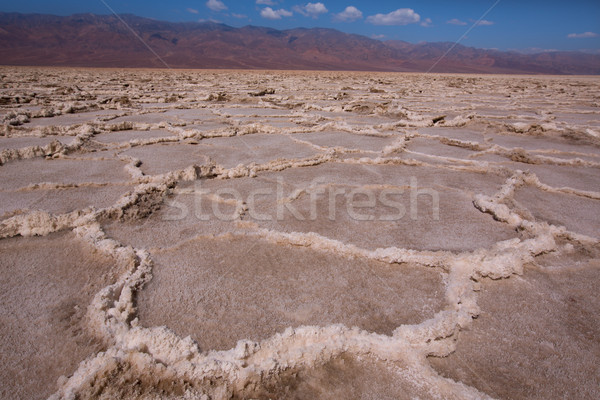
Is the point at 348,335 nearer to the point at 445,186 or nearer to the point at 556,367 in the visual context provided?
the point at 556,367

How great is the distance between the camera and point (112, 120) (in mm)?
4047

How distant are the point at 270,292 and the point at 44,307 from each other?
73cm

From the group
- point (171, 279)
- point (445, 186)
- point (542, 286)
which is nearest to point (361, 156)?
point (445, 186)

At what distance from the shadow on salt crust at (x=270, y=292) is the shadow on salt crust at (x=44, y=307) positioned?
0.19m

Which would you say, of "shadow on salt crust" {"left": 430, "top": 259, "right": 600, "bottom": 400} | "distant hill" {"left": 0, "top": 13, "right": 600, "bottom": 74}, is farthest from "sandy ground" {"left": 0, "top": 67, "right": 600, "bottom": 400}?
"distant hill" {"left": 0, "top": 13, "right": 600, "bottom": 74}

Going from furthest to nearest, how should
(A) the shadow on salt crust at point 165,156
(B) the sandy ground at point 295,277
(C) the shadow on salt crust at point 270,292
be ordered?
1. (A) the shadow on salt crust at point 165,156
2. (C) the shadow on salt crust at point 270,292
3. (B) the sandy ground at point 295,277

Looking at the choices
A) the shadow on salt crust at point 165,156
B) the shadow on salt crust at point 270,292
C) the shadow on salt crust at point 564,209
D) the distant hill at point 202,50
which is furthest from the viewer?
the distant hill at point 202,50

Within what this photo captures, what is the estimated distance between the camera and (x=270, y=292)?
3.79ft

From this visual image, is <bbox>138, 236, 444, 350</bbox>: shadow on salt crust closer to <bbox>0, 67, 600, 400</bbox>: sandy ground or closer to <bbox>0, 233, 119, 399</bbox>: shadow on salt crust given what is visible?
<bbox>0, 67, 600, 400</bbox>: sandy ground

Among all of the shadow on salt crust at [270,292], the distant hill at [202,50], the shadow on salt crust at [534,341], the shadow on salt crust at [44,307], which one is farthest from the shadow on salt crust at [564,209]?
the distant hill at [202,50]

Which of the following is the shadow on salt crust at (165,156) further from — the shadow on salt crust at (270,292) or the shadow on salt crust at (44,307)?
the shadow on salt crust at (270,292)

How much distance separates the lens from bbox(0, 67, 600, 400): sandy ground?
2.79 feet

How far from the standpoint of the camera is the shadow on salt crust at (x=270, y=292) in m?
1.02

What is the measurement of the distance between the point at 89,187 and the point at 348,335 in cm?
178
